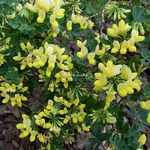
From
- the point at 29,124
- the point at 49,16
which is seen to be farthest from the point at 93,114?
the point at 49,16

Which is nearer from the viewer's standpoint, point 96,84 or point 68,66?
point 96,84

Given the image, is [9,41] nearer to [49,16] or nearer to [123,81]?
[49,16]

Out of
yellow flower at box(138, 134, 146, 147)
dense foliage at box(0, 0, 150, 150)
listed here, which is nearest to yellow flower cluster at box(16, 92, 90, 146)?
dense foliage at box(0, 0, 150, 150)

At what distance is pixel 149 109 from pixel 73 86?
31cm

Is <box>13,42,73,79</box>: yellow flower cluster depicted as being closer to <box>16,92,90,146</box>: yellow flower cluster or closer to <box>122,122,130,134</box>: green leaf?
<box>16,92,90,146</box>: yellow flower cluster

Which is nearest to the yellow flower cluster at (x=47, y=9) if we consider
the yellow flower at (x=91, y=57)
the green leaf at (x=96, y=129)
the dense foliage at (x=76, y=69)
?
the dense foliage at (x=76, y=69)

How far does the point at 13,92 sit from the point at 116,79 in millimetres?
527

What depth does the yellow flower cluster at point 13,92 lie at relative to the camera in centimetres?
133

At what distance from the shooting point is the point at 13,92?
1.40 metres

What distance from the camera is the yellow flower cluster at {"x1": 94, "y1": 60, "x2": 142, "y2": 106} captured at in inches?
38.9

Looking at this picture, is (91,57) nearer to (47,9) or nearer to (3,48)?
(47,9)

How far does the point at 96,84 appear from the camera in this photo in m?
1.01

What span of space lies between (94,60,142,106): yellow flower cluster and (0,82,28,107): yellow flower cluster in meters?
0.42

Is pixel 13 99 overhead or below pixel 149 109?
below
